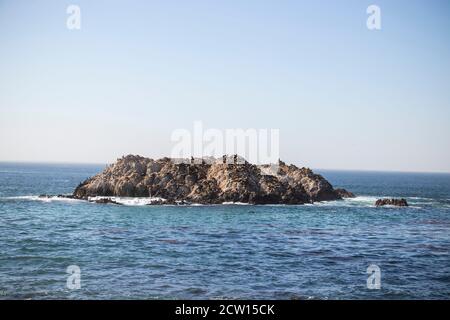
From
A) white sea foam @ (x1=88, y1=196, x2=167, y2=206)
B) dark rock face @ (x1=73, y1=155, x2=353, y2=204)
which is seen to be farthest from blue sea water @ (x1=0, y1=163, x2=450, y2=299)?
dark rock face @ (x1=73, y1=155, x2=353, y2=204)

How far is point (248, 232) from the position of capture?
48750 millimetres

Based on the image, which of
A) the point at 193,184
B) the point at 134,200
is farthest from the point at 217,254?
the point at 193,184

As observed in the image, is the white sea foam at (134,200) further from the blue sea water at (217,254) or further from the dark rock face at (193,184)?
the blue sea water at (217,254)

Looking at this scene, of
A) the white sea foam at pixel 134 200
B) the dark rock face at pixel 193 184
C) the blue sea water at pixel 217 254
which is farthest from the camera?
the dark rock face at pixel 193 184

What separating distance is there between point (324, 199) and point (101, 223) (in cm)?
5015

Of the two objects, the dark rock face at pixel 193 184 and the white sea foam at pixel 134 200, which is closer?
the white sea foam at pixel 134 200

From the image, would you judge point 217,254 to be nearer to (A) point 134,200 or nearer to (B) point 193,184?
(A) point 134,200

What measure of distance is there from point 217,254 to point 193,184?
44289mm

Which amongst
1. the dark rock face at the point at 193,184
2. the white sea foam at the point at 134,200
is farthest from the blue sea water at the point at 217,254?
the dark rock face at the point at 193,184

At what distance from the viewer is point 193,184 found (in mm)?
80688

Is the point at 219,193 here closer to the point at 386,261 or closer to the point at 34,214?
the point at 34,214

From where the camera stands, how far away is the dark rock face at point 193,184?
78.6 metres

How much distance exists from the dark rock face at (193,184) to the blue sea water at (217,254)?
12.6 meters

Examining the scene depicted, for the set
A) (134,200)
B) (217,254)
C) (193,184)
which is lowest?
(217,254)
